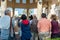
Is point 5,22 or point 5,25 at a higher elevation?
point 5,22

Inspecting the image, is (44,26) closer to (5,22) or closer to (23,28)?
(23,28)

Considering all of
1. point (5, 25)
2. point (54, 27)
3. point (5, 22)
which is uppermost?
point (5, 22)

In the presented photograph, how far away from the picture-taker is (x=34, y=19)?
9430 millimetres

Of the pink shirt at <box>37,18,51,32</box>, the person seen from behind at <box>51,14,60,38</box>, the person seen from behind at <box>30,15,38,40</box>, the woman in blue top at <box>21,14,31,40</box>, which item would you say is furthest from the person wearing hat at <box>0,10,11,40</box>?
the person seen from behind at <box>30,15,38,40</box>

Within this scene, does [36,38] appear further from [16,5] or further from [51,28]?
[16,5]

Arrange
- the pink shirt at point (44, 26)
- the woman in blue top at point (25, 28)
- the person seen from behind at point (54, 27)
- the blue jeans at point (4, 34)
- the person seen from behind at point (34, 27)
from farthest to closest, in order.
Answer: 1. the person seen from behind at point (34, 27)
2. the woman in blue top at point (25, 28)
3. the pink shirt at point (44, 26)
4. the person seen from behind at point (54, 27)
5. the blue jeans at point (4, 34)

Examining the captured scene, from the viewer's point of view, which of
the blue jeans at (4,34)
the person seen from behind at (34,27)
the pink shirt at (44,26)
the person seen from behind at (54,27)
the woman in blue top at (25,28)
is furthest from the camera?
the person seen from behind at (34,27)

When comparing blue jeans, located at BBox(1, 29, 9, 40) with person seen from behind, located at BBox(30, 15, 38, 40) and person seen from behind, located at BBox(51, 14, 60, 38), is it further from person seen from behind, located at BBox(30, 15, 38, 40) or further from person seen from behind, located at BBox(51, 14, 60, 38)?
person seen from behind, located at BBox(30, 15, 38, 40)

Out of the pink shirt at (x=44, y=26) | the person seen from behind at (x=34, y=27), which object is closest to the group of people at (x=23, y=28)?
the pink shirt at (x=44, y=26)

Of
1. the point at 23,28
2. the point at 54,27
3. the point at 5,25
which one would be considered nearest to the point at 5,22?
the point at 5,25

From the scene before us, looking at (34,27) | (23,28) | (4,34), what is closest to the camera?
(4,34)

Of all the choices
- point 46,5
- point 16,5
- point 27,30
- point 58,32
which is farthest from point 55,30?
point 16,5

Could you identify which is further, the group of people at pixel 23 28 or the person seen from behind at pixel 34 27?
the person seen from behind at pixel 34 27

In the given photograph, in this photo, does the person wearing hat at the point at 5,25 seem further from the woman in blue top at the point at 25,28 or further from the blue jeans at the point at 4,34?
the woman in blue top at the point at 25,28
